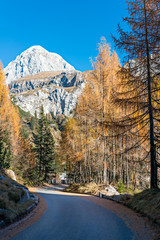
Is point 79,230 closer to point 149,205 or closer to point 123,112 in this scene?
point 149,205

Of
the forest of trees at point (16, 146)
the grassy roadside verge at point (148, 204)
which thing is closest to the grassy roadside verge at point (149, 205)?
the grassy roadside verge at point (148, 204)

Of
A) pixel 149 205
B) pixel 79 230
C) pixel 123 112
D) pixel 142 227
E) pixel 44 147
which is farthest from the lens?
pixel 44 147

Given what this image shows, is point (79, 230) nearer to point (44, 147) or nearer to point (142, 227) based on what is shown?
point (142, 227)

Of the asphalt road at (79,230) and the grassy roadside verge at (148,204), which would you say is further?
the grassy roadside verge at (148,204)

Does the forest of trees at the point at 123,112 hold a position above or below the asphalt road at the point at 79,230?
above

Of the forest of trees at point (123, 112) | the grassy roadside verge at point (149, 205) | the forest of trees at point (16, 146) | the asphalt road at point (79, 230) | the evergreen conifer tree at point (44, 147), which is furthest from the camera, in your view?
the evergreen conifer tree at point (44, 147)

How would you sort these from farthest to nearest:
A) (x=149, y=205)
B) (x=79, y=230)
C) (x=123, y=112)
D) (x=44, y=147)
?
(x=44, y=147) < (x=123, y=112) < (x=149, y=205) < (x=79, y=230)

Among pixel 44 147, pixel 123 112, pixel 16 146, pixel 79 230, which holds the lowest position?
pixel 79 230

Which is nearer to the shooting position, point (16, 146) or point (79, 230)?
point (79, 230)

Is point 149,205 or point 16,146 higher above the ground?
point 16,146

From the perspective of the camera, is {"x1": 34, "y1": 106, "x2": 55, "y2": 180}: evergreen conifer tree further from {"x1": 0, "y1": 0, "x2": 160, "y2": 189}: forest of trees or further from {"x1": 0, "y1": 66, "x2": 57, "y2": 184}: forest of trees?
{"x1": 0, "y1": 0, "x2": 160, "y2": 189}: forest of trees

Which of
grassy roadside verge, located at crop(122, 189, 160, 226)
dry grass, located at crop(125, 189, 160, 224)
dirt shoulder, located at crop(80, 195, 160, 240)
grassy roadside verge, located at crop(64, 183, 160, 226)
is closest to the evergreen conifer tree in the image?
grassy roadside verge, located at crop(64, 183, 160, 226)

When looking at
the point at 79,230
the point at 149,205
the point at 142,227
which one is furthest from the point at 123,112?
the point at 79,230

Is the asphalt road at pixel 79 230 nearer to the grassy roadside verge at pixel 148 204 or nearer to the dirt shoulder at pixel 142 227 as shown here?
the dirt shoulder at pixel 142 227
